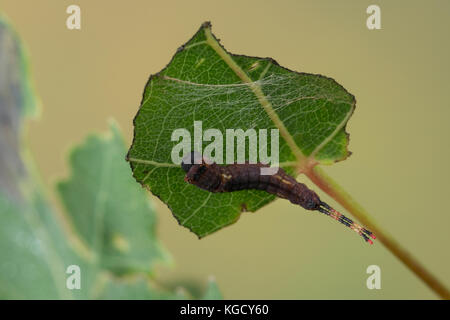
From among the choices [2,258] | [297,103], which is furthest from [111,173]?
[297,103]

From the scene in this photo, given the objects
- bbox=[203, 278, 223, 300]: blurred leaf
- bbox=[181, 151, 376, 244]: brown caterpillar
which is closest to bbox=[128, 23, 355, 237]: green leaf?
bbox=[181, 151, 376, 244]: brown caterpillar

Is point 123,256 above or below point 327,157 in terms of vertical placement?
below

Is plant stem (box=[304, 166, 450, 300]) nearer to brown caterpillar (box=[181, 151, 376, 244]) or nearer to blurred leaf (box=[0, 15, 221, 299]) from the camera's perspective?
brown caterpillar (box=[181, 151, 376, 244])

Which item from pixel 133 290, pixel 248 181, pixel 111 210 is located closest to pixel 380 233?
pixel 248 181

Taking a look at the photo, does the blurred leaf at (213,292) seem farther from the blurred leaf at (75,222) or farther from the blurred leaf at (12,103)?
the blurred leaf at (12,103)

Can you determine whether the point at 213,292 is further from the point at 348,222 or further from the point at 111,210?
the point at 111,210
